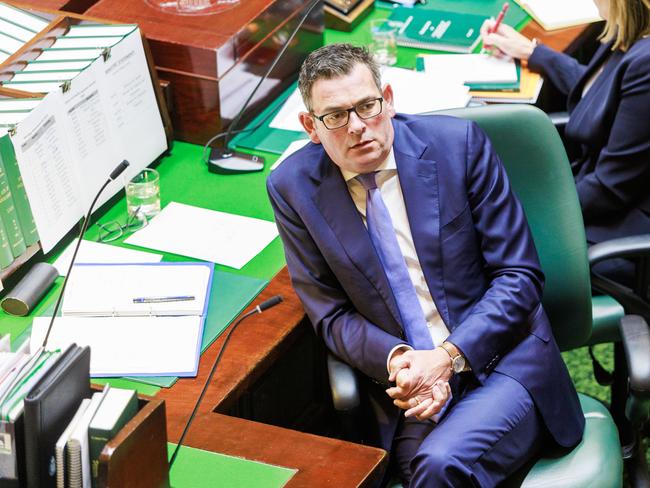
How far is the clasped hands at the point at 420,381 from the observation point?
7.22ft

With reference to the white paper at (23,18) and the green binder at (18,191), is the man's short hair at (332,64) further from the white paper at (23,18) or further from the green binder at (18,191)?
the white paper at (23,18)

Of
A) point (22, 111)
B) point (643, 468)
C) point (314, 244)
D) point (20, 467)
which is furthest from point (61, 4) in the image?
point (643, 468)

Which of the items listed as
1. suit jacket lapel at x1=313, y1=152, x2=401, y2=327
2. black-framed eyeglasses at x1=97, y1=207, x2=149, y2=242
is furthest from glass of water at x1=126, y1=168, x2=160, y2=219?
suit jacket lapel at x1=313, y1=152, x2=401, y2=327

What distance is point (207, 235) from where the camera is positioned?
268cm

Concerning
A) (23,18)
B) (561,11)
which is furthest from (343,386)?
(561,11)

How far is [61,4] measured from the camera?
311 cm

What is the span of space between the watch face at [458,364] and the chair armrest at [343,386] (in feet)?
0.66

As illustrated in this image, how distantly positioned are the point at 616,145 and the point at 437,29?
3.17ft

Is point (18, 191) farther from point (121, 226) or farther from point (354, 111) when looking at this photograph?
point (354, 111)

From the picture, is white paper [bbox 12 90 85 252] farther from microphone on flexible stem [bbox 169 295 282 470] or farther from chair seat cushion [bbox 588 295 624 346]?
chair seat cushion [bbox 588 295 624 346]

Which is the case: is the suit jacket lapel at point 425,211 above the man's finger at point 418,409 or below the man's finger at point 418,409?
above

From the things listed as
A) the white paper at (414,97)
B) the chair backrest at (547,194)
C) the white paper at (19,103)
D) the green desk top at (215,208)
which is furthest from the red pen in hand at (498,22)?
the white paper at (19,103)

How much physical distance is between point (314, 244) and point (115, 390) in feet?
2.30

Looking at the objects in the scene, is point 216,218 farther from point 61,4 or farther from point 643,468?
point 643,468
